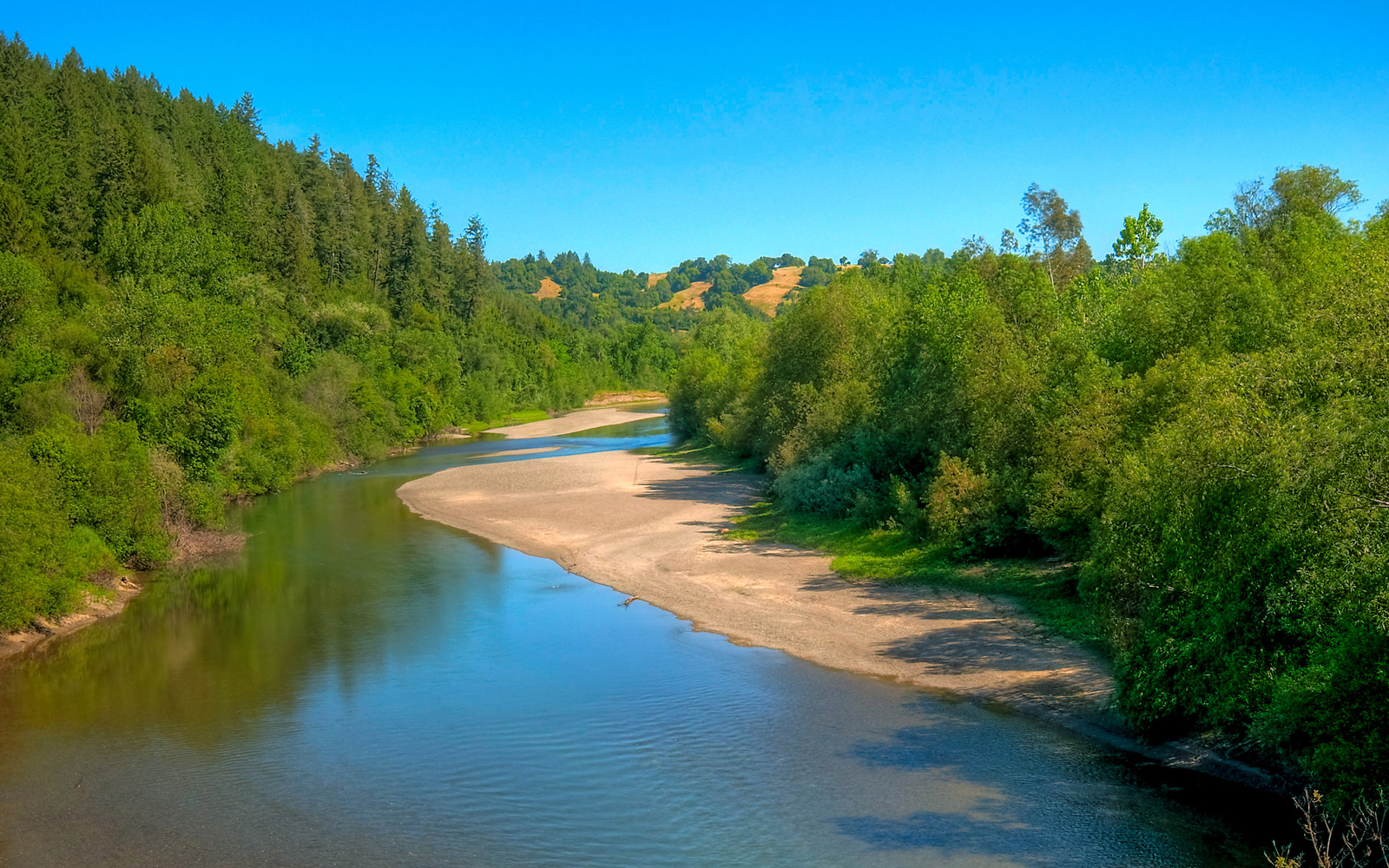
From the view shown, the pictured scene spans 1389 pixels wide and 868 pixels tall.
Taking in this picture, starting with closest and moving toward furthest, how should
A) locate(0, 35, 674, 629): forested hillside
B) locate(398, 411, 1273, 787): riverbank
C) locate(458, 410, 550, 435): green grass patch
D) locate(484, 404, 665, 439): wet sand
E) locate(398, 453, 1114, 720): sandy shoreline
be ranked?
→ 1. locate(398, 411, 1273, 787): riverbank
2. locate(398, 453, 1114, 720): sandy shoreline
3. locate(0, 35, 674, 629): forested hillside
4. locate(484, 404, 665, 439): wet sand
5. locate(458, 410, 550, 435): green grass patch

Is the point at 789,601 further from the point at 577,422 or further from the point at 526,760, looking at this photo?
the point at 577,422

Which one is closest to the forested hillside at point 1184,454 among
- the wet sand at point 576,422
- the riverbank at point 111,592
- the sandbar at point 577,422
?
the riverbank at point 111,592

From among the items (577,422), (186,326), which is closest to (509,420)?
(577,422)

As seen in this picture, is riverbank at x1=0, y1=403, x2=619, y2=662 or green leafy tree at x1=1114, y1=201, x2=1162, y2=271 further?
green leafy tree at x1=1114, y1=201, x2=1162, y2=271

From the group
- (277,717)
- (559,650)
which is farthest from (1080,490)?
(277,717)

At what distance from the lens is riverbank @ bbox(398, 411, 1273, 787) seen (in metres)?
20.5

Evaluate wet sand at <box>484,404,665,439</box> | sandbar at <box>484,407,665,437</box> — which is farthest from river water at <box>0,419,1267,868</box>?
sandbar at <box>484,407,665,437</box>

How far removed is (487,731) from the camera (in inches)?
767

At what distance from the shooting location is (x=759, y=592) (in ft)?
98.9

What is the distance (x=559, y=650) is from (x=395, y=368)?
227 feet

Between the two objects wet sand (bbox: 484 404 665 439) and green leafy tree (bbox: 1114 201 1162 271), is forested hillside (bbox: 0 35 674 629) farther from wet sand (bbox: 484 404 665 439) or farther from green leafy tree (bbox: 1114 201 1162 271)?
green leafy tree (bbox: 1114 201 1162 271)

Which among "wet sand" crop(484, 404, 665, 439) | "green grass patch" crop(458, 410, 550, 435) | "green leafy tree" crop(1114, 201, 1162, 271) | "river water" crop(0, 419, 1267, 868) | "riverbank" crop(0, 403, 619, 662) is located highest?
"green leafy tree" crop(1114, 201, 1162, 271)

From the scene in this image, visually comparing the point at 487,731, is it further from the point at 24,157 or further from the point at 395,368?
the point at 395,368

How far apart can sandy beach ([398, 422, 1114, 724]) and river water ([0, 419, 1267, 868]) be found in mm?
1385
